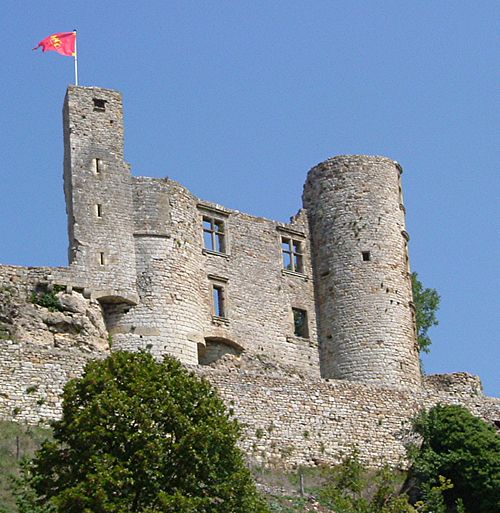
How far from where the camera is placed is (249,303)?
165 ft

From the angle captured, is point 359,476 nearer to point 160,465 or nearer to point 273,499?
point 273,499

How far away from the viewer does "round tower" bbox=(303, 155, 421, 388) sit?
50156mm

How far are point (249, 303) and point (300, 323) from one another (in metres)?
2.72

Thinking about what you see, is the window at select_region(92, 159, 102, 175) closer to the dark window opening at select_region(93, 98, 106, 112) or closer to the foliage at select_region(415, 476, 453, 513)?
the dark window opening at select_region(93, 98, 106, 112)

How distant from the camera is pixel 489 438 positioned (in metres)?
43.7

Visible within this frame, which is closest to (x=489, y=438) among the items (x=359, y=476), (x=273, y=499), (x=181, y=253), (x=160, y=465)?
(x=359, y=476)

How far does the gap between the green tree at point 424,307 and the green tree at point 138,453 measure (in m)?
28.1

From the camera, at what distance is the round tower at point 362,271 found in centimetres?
5016

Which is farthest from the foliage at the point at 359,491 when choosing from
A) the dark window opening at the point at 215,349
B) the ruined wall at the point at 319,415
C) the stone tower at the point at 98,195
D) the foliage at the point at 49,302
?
the foliage at the point at 49,302

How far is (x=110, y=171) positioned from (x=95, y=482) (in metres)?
19.3

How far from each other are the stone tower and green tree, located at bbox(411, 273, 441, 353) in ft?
51.5

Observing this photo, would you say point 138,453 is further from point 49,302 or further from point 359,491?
point 49,302

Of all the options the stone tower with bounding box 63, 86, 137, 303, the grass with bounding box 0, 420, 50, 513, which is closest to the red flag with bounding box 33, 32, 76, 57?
the stone tower with bounding box 63, 86, 137, 303

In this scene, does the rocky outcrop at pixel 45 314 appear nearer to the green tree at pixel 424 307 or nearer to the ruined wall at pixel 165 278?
the ruined wall at pixel 165 278
